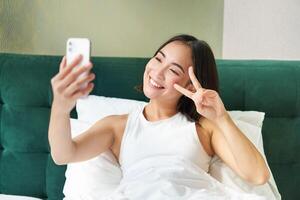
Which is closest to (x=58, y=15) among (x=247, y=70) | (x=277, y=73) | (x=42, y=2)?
(x=42, y=2)

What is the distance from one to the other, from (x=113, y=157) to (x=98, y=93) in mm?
316

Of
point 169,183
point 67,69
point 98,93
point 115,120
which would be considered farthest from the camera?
point 98,93

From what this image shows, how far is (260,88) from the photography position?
172cm

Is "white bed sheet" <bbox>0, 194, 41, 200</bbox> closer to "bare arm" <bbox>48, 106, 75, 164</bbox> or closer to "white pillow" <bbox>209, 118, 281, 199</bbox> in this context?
"bare arm" <bbox>48, 106, 75, 164</bbox>

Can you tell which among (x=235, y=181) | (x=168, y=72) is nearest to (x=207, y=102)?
(x=168, y=72)

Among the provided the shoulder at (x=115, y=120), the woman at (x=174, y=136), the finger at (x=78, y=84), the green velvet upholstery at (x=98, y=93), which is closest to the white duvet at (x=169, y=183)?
the woman at (x=174, y=136)

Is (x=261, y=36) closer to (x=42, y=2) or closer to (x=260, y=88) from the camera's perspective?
(x=260, y=88)

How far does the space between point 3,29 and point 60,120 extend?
2.94 feet

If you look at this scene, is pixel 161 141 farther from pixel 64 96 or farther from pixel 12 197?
pixel 12 197

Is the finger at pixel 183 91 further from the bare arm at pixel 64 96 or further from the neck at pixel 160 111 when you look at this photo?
the bare arm at pixel 64 96

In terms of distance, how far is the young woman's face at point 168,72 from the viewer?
53.7 inches

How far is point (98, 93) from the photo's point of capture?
5.66 feet

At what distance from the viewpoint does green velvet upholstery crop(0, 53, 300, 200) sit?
1.68m

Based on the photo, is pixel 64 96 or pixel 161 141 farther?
pixel 161 141
